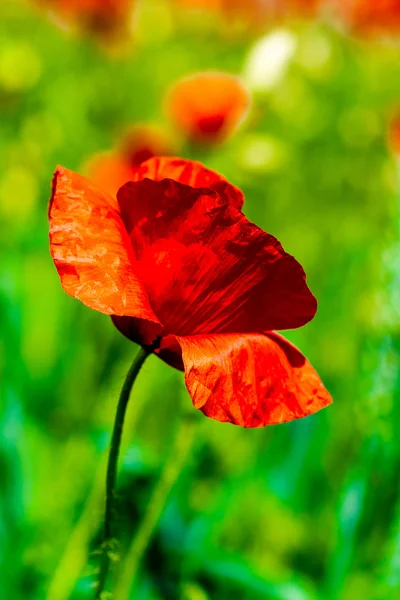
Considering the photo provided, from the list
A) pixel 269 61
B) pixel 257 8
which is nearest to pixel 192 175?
pixel 269 61

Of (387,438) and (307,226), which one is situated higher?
(307,226)

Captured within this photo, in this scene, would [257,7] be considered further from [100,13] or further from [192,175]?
[192,175]

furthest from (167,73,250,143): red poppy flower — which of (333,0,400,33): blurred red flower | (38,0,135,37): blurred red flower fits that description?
(333,0,400,33): blurred red flower

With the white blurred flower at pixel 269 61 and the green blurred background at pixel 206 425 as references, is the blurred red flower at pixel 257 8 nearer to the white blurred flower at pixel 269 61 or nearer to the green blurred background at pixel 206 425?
the green blurred background at pixel 206 425

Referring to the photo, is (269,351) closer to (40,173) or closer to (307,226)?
(40,173)

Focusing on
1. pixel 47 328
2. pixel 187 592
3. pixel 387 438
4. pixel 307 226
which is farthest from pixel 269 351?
pixel 307 226
